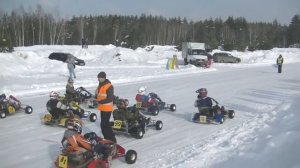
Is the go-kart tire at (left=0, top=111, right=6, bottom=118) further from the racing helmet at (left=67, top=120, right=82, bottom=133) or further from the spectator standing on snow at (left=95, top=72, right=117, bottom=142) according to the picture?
the racing helmet at (left=67, top=120, right=82, bottom=133)

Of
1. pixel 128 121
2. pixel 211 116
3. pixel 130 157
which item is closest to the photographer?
pixel 130 157

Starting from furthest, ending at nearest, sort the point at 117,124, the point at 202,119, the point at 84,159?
the point at 202,119
the point at 117,124
the point at 84,159

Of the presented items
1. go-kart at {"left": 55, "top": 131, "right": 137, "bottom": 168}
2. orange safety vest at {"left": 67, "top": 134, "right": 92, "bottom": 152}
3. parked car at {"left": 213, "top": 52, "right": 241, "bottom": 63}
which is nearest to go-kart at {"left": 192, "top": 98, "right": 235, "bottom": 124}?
go-kart at {"left": 55, "top": 131, "right": 137, "bottom": 168}

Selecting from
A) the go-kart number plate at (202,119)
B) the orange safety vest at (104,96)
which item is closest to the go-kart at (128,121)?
the orange safety vest at (104,96)

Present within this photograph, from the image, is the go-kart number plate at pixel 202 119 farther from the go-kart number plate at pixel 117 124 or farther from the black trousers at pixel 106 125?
the black trousers at pixel 106 125

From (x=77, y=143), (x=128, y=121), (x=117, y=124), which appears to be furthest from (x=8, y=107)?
(x=77, y=143)

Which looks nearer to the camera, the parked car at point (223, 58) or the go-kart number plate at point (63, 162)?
the go-kart number plate at point (63, 162)

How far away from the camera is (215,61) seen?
2282 inches

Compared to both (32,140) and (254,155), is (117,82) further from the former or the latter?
(254,155)

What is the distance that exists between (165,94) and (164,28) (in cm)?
9156

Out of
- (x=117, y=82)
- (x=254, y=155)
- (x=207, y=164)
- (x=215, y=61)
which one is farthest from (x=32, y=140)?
(x=215, y=61)

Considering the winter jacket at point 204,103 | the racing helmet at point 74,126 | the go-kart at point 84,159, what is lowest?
the go-kart at point 84,159

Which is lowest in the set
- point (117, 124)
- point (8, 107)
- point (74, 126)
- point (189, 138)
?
point (189, 138)

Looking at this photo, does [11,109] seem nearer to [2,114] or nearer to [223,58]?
[2,114]
